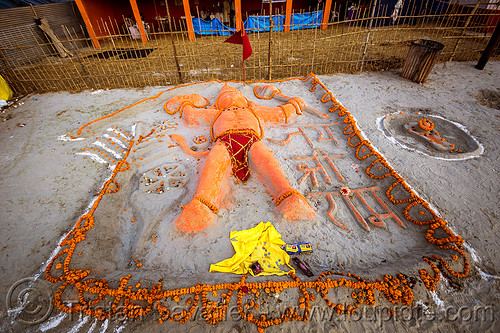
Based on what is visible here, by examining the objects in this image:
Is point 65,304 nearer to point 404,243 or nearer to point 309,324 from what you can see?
point 309,324

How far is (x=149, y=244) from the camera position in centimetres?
311

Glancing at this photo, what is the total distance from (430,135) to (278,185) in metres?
3.68

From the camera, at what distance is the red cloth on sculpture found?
12.5ft

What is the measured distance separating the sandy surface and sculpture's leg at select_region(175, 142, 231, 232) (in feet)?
0.53

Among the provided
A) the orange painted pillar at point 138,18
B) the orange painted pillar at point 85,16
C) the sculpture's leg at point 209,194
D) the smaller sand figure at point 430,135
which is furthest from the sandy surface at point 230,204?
the orange painted pillar at point 138,18

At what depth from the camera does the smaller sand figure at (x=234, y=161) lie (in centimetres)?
315

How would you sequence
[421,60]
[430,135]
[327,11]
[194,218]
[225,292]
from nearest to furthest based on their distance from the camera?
[225,292], [194,218], [430,135], [421,60], [327,11]

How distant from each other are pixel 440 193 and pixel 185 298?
399 centimetres

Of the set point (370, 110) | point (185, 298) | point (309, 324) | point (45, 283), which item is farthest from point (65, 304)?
point (370, 110)

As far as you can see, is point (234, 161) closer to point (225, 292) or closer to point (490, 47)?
point (225, 292)

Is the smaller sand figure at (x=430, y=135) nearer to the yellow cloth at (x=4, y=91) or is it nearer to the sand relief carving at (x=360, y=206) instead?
the sand relief carving at (x=360, y=206)

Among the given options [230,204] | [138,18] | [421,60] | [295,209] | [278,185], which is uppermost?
[138,18]

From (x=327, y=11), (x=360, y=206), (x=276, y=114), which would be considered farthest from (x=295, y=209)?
(x=327, y=11)

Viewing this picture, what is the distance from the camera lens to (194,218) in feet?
9.96
